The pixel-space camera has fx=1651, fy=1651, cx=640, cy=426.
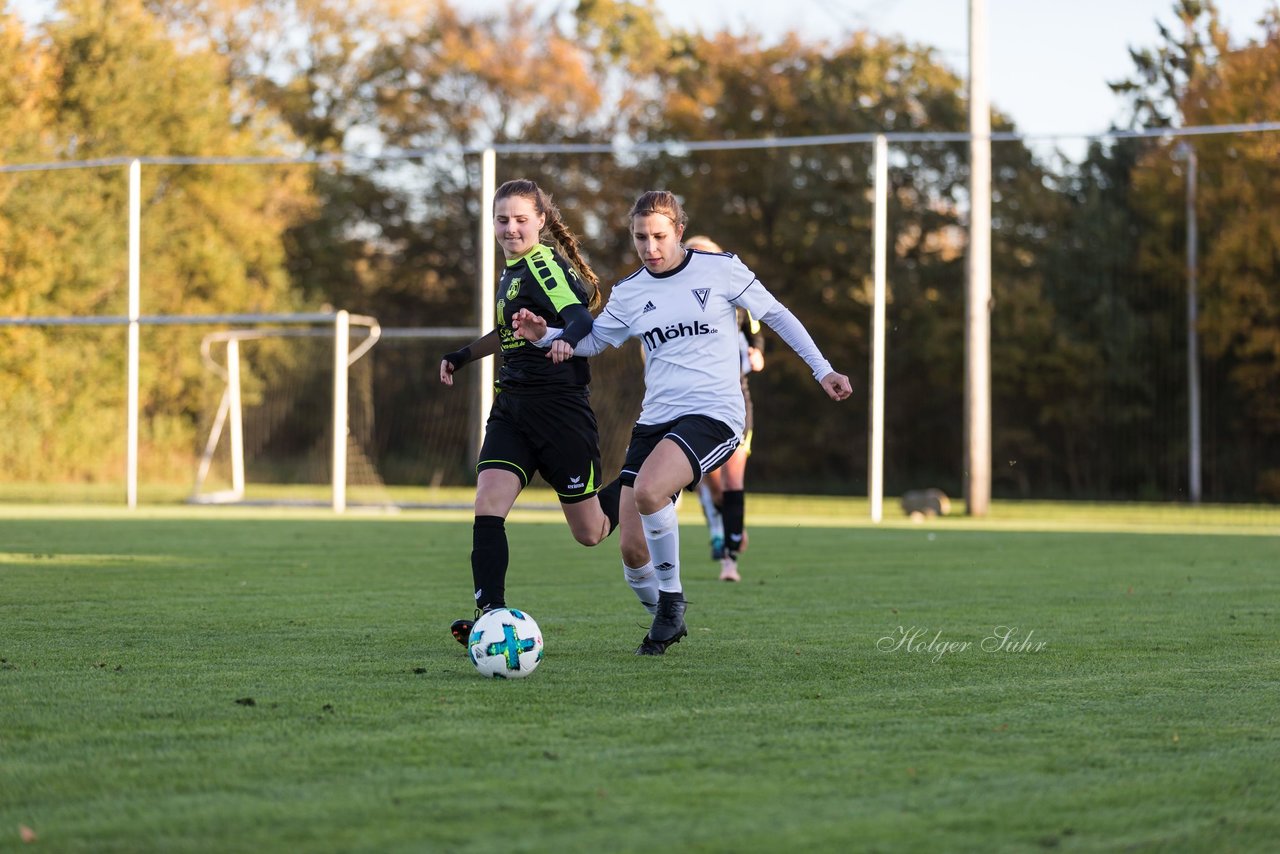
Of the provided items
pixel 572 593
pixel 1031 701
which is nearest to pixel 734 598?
pixel 572 593

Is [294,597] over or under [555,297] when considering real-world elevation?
under

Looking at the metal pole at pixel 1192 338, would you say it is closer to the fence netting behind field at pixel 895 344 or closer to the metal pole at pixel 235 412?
the fence netting behind field at pixel 895 344

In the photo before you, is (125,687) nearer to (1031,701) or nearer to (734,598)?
(1031,701)

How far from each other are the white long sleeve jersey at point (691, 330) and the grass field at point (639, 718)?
1.01 m

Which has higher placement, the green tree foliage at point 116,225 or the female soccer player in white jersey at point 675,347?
the green tree foliage at point 116,225

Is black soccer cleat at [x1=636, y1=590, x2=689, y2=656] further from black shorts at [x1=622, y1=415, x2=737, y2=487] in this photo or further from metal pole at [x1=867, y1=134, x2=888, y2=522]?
metal pole at [x1=867, y1=134, x2=888, y2=522]

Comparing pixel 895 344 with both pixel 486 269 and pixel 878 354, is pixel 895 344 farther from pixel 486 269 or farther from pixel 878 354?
pixel 486 269

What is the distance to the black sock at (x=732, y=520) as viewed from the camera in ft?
34.2

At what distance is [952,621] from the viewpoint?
7.81m

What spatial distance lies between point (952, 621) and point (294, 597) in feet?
11.3

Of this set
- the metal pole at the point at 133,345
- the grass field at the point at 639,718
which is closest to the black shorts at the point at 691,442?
the grass field at the point at 639,718

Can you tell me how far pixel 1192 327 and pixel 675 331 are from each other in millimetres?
24428

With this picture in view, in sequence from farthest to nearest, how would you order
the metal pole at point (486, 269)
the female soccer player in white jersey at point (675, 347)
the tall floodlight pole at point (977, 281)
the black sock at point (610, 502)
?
1. the tall floodlight pole at point (977, 281)
2. the metal pole at point (486, 269)
3. the black sock at point (610, 502)
4. the female soccer player in white jersey at point (675, 347)

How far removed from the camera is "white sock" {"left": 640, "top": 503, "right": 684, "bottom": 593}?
6582 mm
